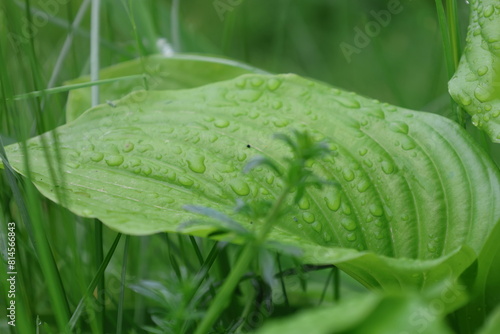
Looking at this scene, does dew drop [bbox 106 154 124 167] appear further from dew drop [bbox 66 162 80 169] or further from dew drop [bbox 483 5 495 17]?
dew drop [bbox 483 5 495 17]

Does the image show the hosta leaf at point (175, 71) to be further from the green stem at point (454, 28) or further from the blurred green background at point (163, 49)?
the green stem at point (454, 28)

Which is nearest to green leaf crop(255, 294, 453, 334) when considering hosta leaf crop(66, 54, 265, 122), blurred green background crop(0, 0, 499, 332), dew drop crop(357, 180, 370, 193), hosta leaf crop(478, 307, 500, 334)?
hosta leaf crop(478, 307, 500, 334)

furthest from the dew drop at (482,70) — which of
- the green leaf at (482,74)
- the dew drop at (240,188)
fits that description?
the dew drop at (240,188)

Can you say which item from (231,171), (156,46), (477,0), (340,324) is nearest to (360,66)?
(156,46)

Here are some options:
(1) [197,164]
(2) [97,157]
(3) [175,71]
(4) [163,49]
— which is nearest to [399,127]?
(1) [197,164]

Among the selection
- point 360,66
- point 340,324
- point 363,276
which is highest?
point 340,324

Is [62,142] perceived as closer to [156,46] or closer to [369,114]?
[369,114]
